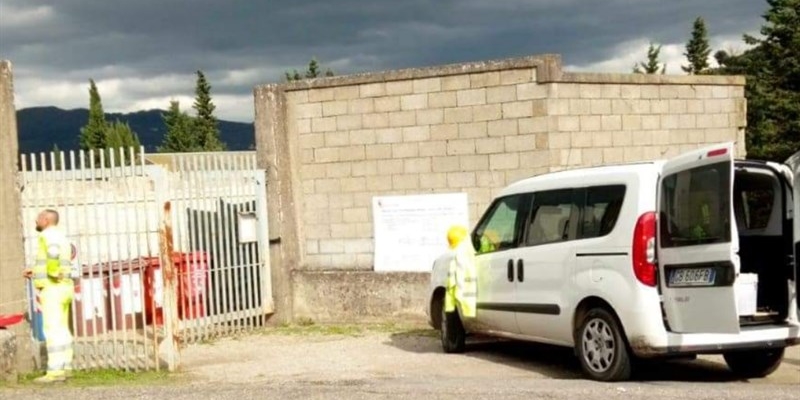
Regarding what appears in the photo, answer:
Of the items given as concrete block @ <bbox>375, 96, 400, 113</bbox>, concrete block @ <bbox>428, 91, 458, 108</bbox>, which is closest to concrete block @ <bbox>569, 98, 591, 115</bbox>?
concrete block @ <bbox>428, 91, 458, 108</bbox>

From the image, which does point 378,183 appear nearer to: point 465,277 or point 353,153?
point 353,153

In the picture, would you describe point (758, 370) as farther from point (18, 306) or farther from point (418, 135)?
point (18, 306)

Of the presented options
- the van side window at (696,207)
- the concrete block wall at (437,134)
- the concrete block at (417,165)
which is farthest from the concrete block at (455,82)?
the van side window at (696,207)

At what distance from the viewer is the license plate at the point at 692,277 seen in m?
8.29

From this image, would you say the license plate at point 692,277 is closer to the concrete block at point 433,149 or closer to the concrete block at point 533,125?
the concrete block at point 533,125

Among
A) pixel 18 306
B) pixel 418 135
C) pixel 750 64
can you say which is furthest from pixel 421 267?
pixel 750 64

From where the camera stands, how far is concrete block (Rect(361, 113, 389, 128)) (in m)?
14.5

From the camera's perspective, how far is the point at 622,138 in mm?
13969

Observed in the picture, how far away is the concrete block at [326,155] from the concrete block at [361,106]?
61 cm

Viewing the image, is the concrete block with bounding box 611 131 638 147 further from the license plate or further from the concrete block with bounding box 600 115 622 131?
the license plate

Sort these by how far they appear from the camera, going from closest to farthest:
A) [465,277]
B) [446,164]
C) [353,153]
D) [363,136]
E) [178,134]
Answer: [465,277] → [446,164] → [363,136] → [353,153] → [178,134]

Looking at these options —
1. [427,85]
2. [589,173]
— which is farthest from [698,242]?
[427,85]

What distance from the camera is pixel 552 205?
1006cm

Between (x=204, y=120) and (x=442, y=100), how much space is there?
71773 mm
